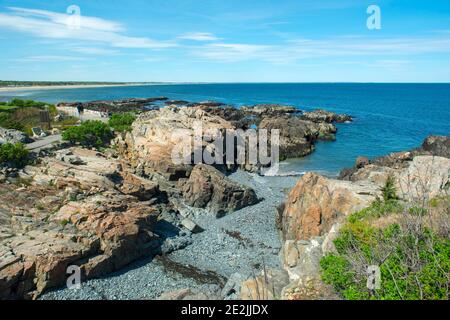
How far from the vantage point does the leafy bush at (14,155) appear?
27328mm

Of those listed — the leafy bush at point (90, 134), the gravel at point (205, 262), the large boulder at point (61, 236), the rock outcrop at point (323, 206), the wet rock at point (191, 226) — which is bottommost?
the gravel at point (205, 262)

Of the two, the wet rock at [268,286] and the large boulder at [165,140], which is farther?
the large boulder at [165,140]

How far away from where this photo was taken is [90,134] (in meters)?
39.9

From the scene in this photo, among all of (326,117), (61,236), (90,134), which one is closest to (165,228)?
(61,236)

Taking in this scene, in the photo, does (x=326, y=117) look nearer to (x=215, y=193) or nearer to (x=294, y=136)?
(x=294, y=136)

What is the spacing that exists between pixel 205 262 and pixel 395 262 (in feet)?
42.1

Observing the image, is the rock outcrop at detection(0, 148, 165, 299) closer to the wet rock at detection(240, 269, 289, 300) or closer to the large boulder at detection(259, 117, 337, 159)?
the wet rock at detection(240, 269, 289, 300)

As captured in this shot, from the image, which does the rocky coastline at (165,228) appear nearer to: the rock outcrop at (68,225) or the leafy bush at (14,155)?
the rock outcrop at (68,225)

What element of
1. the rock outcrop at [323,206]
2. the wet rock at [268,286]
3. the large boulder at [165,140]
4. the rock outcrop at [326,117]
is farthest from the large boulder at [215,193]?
the rock outcrop at [326,117]

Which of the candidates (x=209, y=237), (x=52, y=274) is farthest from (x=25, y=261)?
(x=209, y=237)

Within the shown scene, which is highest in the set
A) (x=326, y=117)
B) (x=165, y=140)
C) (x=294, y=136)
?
(x=326, y=117)

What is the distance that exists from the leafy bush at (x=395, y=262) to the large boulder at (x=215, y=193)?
51.6 feet

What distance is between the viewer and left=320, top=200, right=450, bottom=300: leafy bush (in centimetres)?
918

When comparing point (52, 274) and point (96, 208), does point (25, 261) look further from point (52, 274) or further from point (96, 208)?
point (96, 208)
